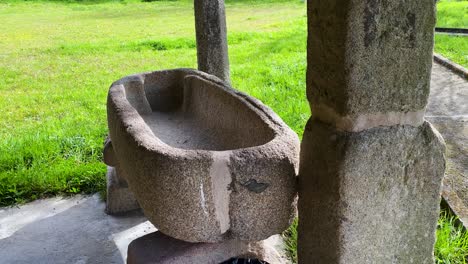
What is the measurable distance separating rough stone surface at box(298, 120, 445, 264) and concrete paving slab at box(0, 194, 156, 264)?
1.62 meters

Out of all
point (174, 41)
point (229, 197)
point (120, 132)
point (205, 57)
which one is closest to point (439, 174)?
point (229, 197)

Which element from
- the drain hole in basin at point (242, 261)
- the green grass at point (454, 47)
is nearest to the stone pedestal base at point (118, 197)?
the drain hole in basin at point (242, 261)

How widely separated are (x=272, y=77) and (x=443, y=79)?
216cm

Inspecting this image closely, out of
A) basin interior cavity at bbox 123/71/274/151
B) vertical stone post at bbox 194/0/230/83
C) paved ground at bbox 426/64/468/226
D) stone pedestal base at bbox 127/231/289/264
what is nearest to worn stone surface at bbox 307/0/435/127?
basin interior cavity at bbox 123/71/274/151

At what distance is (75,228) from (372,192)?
225cm

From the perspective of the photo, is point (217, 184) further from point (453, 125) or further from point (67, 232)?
point (453, 125)

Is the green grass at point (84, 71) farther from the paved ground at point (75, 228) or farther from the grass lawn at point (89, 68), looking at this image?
the paved ground at point (75, 228)

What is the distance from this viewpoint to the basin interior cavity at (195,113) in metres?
2.24

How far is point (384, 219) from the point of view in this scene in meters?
1.61

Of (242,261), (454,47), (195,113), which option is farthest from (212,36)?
(454,47)

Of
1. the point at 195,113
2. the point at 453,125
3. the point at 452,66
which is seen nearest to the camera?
the point at 195,113

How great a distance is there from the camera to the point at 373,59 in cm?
146

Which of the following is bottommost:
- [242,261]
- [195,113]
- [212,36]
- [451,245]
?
[451,245]

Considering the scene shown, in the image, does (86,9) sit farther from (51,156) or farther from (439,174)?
(439,174)
